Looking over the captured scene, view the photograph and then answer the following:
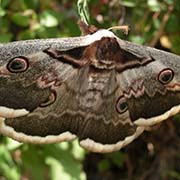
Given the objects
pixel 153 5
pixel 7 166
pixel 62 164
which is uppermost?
pixel 153 5

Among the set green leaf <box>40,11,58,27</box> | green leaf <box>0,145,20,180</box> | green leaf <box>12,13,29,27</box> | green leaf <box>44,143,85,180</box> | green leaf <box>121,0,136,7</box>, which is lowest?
green leaf <box>44,143,85,180</box>

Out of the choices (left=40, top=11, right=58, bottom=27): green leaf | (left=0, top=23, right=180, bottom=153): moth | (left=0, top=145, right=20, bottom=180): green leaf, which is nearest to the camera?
(left=0, top=23, right=180, bottom=153): moth

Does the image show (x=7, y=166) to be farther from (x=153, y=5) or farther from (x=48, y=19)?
(x=153, y=5)

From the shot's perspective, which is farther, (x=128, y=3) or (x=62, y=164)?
(x=62, y=164)

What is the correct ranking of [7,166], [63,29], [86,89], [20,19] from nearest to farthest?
[86,89] → [20,19] → [7,166] → [63,29]

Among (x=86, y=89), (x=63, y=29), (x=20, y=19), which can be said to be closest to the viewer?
(x=86, y=89)

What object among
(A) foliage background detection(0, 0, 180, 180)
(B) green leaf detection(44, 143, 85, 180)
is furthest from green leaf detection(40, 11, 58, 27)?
(B) green leaf detection(44, 143, 85, 180)

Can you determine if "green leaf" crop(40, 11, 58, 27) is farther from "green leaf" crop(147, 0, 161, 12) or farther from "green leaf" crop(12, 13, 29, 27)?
"green leaf" crop(147, 0, 161, 12)

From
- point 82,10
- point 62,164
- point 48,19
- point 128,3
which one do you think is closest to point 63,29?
point 48,19

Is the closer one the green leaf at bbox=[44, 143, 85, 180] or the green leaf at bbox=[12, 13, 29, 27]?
the green leaf at bbox=[12, 13, 29, 27]

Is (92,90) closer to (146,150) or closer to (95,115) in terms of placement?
(95,115)
